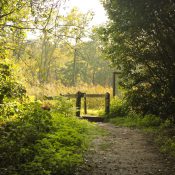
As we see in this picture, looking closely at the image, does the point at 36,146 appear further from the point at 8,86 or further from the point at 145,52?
Answer: the point at 145,52

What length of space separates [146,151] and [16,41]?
4325mm

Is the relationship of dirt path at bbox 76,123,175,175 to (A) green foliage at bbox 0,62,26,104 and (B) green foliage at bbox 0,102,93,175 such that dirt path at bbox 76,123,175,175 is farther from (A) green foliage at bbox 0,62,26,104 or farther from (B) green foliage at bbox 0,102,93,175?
(A) green foliage at bbox 0,62,26,104

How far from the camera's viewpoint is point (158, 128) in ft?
40.4

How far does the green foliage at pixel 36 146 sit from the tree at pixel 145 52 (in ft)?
9.40

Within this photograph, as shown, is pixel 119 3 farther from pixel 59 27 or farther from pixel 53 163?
pixel 53 163

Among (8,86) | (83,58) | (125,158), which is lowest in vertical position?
(125,158)

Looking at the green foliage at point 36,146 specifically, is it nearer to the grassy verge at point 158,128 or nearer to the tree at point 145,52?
the grassy verge at point 158,128

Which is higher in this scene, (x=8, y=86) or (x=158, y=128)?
(x=8, y=86)

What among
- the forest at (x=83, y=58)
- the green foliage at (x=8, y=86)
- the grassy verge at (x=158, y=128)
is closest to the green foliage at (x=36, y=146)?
the forest at (x=83, y=58)

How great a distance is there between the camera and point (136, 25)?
9.27 m

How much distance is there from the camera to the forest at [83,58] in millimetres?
7086

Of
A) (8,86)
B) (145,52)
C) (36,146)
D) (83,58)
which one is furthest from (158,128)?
(36,146)

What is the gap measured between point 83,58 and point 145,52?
7.67ft

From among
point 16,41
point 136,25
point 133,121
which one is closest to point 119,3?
point 136,25
